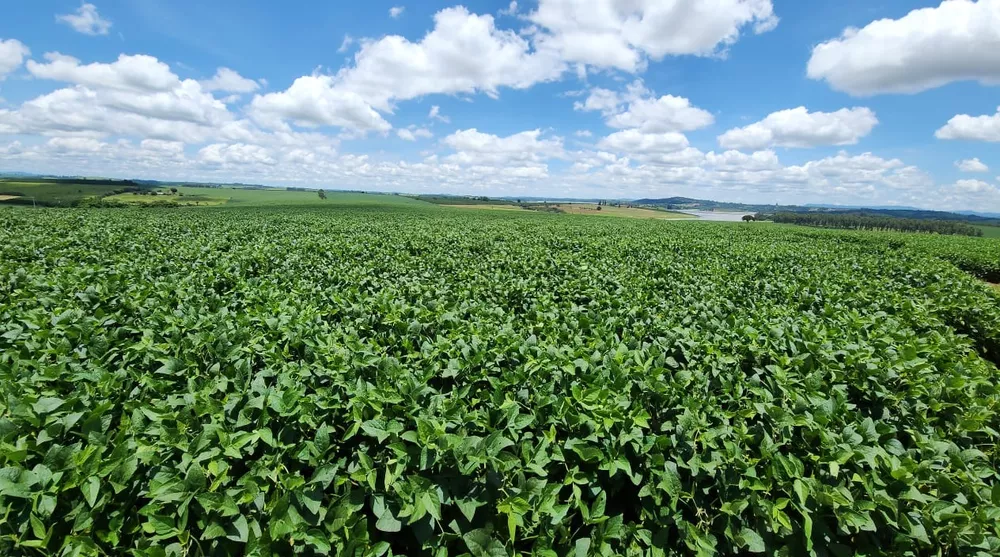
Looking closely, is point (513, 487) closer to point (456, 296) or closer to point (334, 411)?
point (334, 411)

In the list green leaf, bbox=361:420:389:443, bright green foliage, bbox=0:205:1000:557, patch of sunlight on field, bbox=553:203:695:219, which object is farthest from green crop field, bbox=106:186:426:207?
green leaf, bbox=361:420:389:443

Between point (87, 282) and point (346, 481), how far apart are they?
284 inches

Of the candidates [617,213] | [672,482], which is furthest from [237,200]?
[672,482]

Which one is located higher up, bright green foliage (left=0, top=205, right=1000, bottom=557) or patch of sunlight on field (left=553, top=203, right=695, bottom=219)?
patch of sunlight on field (left=553, top=203, right=695, bottom=219)

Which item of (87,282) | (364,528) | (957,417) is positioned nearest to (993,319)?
(957,417)

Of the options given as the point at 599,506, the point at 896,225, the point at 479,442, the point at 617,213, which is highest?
the point at 617,213

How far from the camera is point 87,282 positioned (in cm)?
659

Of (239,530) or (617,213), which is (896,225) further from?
(239,530)

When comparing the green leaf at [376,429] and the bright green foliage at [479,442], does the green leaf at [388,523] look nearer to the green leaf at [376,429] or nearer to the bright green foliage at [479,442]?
the bright green foliage at [479,442]

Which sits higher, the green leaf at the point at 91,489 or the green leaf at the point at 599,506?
the green leaf at the point at 91,489

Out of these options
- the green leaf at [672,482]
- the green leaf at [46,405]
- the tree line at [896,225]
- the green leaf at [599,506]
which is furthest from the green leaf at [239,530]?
the tree line at [896,225]

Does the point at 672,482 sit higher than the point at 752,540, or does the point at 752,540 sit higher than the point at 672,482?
the point at 672,482

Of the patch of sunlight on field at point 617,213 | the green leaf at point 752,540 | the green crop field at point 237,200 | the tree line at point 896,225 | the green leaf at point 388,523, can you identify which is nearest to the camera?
the green leaf at point 388,523

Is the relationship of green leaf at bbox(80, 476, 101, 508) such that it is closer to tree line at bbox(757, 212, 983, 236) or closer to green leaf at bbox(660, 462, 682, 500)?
green leaf at bbox(660, 462, 682, 500)
